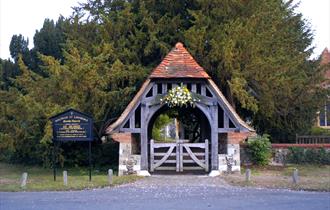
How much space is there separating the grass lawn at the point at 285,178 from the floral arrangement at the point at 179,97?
3.20 m

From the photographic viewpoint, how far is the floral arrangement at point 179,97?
65.3 feet

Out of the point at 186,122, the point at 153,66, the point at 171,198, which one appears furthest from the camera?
the point at 186,122

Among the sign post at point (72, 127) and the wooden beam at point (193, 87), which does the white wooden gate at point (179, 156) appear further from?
the sign post at point (72, 127)

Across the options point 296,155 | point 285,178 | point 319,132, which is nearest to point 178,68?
point 285,178

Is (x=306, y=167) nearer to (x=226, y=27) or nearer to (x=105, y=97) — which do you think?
(x=226, y=27)

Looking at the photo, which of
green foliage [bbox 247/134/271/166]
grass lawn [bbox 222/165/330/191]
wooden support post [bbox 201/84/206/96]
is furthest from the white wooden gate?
green foliage [bbox 247/134/271/166]

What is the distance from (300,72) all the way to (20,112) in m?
14.3

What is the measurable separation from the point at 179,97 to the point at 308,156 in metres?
7.64

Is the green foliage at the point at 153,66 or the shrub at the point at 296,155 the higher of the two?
the green foliage at the point at 153,66

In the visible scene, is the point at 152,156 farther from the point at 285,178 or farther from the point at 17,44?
the point at 17,44

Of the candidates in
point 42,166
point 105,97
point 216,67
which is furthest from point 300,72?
point 42,166

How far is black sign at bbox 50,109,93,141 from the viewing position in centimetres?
1864

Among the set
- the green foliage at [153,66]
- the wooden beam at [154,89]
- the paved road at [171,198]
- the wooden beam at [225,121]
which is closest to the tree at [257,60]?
the green foliage at [153,66]

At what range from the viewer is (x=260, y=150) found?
23.6 metres
